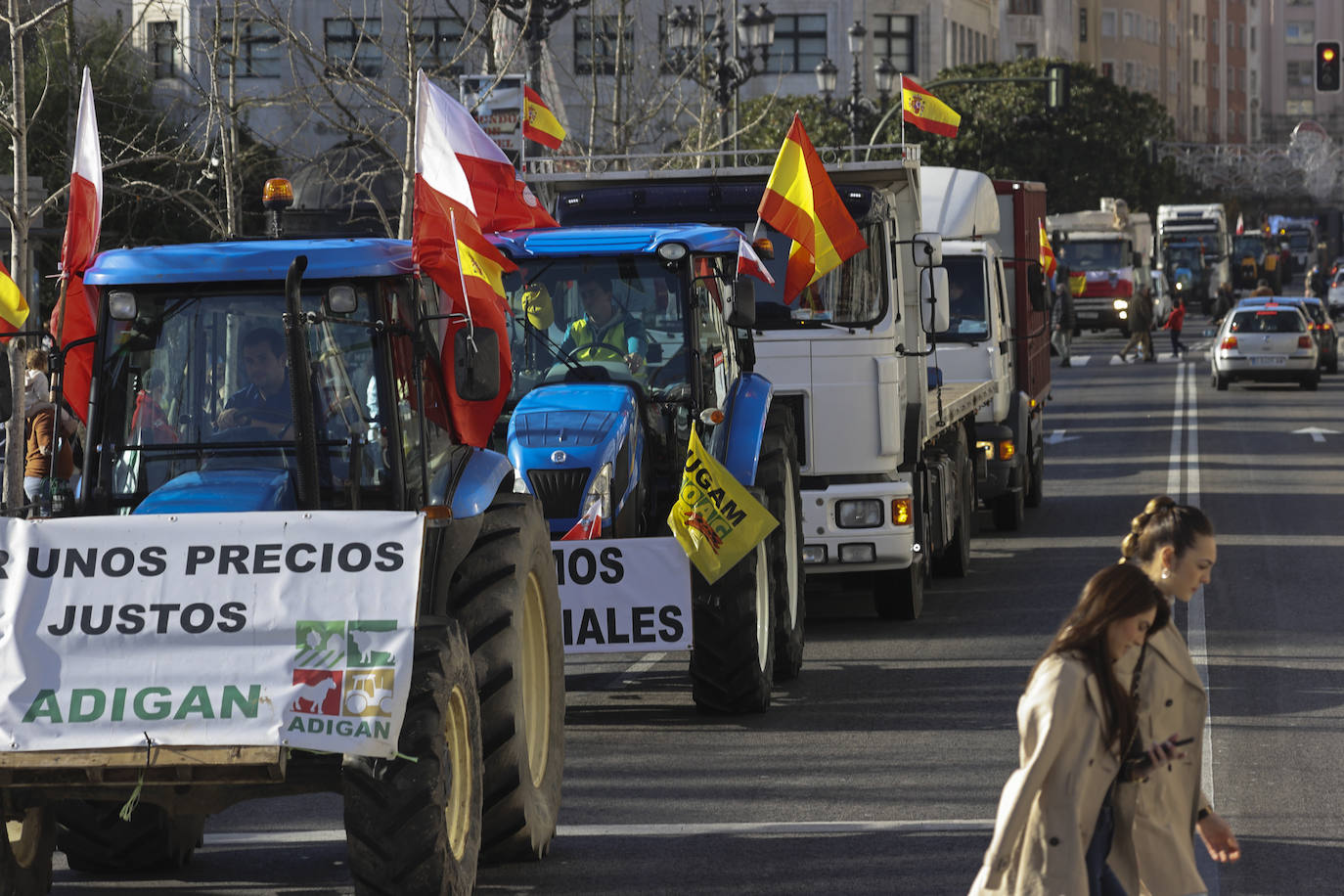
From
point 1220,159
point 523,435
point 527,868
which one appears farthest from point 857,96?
point 1220,159

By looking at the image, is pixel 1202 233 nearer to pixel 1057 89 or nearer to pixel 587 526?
pixel 1057 89

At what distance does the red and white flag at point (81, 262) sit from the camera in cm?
821

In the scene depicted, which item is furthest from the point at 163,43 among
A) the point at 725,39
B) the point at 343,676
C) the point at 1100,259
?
the point at 1100,259

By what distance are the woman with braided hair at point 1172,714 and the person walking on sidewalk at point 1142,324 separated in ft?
142

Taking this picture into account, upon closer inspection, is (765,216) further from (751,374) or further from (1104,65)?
(1104,65)

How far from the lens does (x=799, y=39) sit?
75.1 m

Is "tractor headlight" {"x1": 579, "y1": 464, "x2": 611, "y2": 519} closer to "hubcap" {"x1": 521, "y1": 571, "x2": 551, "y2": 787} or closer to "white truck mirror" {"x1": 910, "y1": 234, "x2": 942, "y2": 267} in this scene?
"hubcap" {"x1": 521, "y1": 571, "x2": 551, "y2": 787}

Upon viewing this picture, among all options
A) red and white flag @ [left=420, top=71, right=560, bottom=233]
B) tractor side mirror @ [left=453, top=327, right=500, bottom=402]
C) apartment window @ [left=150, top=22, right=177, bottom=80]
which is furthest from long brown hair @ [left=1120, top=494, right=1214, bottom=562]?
apartment window @ [left=150, top=22, right=177, bottom=80]

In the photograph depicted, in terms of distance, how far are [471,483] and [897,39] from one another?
2949 inches

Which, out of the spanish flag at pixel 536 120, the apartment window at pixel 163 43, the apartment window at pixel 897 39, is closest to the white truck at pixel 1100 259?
the apartment window at pixel 897 39

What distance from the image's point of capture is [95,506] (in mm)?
7777

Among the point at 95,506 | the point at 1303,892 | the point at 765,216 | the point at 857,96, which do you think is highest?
the point at 857,96

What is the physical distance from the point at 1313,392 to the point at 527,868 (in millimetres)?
33961

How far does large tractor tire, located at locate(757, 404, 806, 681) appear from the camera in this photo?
1186 centimetres
